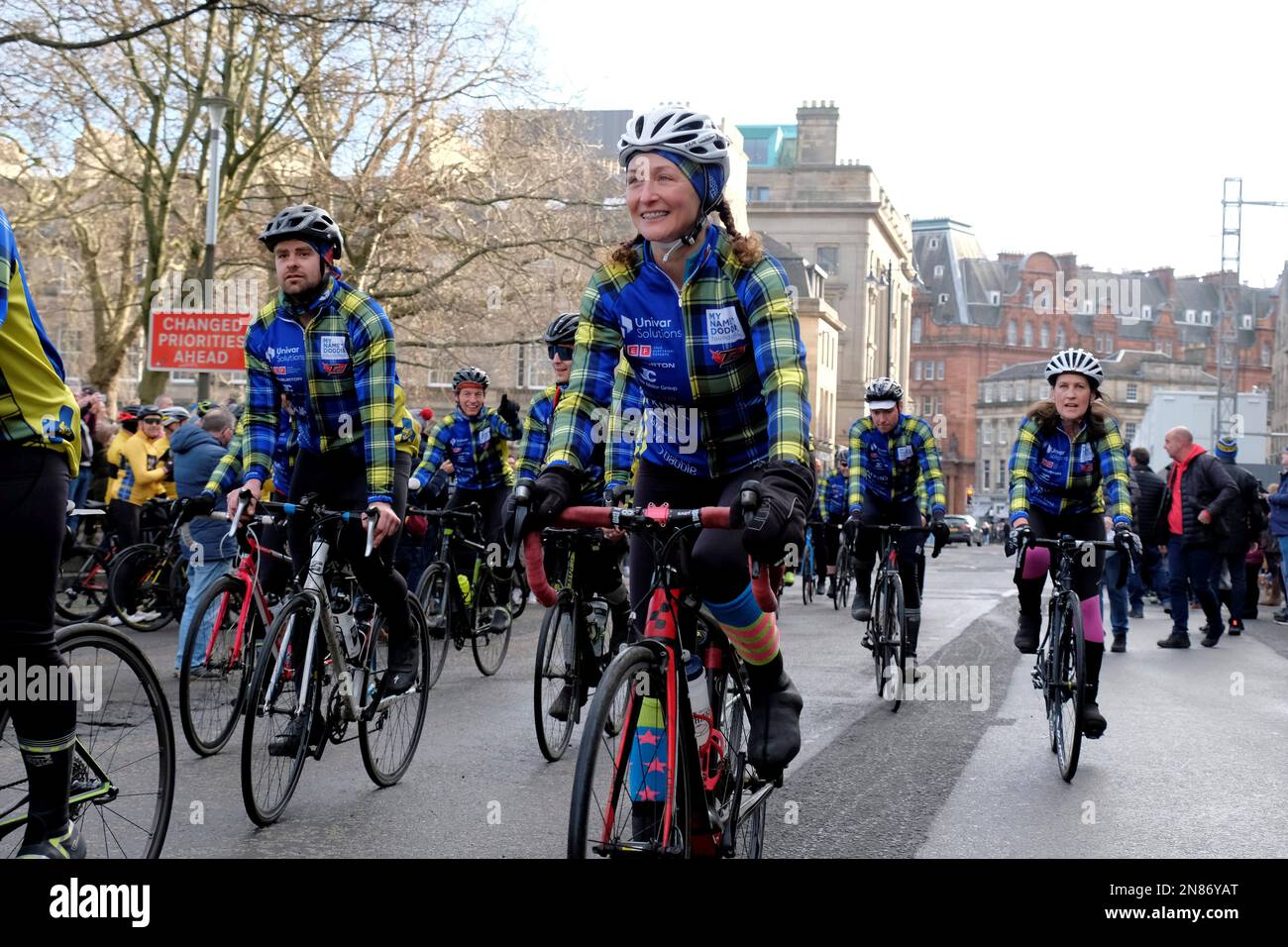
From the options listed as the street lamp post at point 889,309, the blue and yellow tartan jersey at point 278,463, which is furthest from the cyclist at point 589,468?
the street lamp post at point 889,309

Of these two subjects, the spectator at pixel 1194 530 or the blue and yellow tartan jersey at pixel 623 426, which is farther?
the spectator at pixel 1194 530

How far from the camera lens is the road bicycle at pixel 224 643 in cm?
689

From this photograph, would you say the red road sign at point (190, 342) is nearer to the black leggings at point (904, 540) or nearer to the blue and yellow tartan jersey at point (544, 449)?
the black leggings at point (904, 540)

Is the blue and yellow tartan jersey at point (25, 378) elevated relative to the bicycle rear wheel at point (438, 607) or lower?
elevated

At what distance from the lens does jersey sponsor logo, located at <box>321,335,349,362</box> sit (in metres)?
6.55

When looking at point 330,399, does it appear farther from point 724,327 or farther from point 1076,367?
point 1076,367

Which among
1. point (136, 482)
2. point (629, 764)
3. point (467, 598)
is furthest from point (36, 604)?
point (136, 482)

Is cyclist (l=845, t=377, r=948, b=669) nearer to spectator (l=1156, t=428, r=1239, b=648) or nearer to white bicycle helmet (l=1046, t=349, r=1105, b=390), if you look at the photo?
white bicycle helmet (l=1046, t=349, r=1105, b=390)

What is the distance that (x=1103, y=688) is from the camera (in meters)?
11.3

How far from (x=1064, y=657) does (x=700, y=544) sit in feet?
13.7

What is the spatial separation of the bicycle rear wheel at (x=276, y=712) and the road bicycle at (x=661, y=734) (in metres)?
1.60

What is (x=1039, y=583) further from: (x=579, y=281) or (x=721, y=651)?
(x=579, y=281)

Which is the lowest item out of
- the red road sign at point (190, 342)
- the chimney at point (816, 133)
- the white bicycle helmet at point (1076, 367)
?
the white bicycle helmet at point (1076, 367)

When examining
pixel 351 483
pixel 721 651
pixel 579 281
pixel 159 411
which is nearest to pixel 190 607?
pixel 351 483
